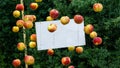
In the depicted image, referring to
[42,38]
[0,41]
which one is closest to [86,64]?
[42,38]

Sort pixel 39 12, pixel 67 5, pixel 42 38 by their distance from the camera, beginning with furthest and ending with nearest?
1. pixel 39 12
2. pixel 67 5
3. pixel 42 38

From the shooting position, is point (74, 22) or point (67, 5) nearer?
point (74, 22)

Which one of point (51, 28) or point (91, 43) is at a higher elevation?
point (51, 28)

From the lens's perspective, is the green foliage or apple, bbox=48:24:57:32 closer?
apple, bbox=48:24:57:32

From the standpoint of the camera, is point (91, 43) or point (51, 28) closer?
point (51, 28)

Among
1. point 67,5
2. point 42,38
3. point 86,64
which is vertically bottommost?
point 86,64

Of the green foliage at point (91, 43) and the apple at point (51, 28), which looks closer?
the apple at point (51, 28)

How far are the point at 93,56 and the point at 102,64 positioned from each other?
0.32 ft

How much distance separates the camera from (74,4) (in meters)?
3.10

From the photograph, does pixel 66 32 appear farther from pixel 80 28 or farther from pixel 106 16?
pixel 106 16

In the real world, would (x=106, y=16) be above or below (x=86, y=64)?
above

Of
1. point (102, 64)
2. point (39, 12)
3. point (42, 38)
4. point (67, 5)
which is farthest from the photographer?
point (39, 12)

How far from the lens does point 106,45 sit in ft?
10.2

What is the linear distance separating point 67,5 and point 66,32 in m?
0.73
